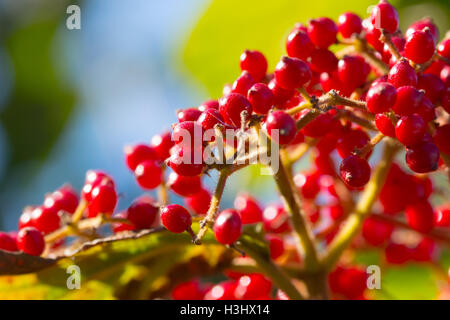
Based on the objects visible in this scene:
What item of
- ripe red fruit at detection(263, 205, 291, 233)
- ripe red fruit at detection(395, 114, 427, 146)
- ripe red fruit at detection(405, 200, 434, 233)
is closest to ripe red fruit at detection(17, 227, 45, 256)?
ripe red fruit at detection(263, 205, 291, 233)

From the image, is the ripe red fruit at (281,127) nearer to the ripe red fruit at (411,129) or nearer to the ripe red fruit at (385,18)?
the ripe red fruit at (411,129)

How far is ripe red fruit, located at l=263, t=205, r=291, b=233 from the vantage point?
1350 mm

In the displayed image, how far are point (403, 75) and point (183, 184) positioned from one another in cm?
47

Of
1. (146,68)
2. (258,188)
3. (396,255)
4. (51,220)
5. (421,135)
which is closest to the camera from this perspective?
(421,135)

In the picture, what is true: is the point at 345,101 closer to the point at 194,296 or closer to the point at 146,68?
the point at 194,296

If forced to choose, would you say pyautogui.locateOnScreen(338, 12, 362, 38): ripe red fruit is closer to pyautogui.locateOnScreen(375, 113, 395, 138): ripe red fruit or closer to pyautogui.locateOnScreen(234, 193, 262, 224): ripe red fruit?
pyautogui.locateOnScreen(375, 113, 395, 138): ripe red fruit

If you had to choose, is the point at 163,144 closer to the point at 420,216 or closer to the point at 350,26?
the point at 350,26

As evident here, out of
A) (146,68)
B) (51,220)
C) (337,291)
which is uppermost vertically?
(146,68)

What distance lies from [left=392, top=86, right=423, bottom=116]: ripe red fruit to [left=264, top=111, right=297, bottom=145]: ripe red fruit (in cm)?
15

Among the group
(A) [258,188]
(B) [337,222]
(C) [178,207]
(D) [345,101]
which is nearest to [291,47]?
(D) [345,101]

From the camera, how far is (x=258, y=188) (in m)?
2.24

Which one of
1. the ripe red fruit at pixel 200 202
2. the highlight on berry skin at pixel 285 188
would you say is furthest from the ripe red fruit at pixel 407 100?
the ripe red fruit at pixel 200 202

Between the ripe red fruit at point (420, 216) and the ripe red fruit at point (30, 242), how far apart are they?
79 centimetres

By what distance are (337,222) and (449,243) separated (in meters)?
0.26
